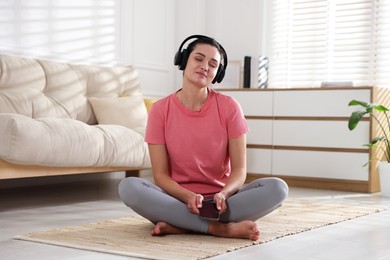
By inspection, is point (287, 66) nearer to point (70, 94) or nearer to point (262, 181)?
point (70, 94)

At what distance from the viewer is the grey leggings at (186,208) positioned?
2.41 m

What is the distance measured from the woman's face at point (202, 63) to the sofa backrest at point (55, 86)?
1484 millimetres

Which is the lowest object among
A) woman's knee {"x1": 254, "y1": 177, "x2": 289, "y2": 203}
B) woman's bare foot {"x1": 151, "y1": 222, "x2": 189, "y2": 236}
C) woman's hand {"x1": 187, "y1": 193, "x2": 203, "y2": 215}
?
woman's bare foot {"x1": 151, "y1": 222, "x2": 189, "y2": 236}

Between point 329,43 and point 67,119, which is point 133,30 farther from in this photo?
point 67,119

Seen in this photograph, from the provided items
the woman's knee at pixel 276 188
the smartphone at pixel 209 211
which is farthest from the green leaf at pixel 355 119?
the smartphone at pixel 209 211

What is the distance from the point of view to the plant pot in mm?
4230

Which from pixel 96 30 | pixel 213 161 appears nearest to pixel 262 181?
pixel 213 161

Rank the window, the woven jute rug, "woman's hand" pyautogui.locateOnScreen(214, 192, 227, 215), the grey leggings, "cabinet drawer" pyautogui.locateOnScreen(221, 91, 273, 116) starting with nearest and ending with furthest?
the woven jute rug, "woman's hand" pyautogui.locateOnScreen(214, 192, 227, 215), the grey leggings, "cabinet drawer" pyautogui.locateOnScreen(221, 91, 273, 116), the window

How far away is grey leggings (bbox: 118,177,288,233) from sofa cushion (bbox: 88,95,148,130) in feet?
5.53

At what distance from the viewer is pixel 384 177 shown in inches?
167

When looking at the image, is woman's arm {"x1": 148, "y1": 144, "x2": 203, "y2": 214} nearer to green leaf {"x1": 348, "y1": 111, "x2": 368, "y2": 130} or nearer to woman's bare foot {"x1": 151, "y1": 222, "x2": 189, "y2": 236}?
woman's bare foot {"x1": 151, "y1": 222, "x2": 189, "y2": 236}

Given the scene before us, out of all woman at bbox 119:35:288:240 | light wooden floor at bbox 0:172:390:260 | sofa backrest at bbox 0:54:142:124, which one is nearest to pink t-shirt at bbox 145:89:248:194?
woman at bbox 119:35:288:240

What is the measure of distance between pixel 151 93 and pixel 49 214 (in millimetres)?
2471

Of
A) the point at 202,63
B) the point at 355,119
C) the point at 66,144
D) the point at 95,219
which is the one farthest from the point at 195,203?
the point at 355,119
